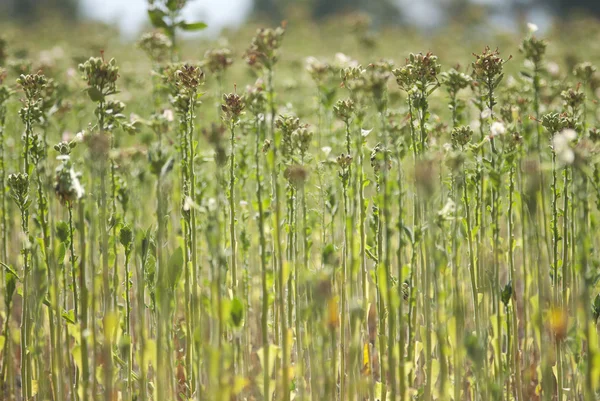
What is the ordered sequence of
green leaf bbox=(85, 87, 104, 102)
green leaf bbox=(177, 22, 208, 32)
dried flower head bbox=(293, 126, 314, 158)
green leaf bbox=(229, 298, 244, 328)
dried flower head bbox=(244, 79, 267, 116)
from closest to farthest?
green leaf bbox=(229, 298, 244, 328)
green leaf bbox=(85, 87, 104, 102)
dried flower head bbox=(244, 79, 267, 116)
dried flower head bbox=(293, 126, 314, 158)
green leaf bbox=(177, 22, 208, 32)

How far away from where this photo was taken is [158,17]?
1.95m

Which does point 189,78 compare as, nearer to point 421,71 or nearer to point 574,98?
point 421,71

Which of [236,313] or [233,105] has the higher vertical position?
[233,105]

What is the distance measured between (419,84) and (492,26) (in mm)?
8699

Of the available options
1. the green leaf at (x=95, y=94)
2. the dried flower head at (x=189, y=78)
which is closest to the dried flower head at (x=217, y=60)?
the dried flower head at (x=189, y=78)

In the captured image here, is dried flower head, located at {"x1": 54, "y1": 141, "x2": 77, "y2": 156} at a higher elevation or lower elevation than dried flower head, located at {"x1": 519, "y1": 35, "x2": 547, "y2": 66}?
lower

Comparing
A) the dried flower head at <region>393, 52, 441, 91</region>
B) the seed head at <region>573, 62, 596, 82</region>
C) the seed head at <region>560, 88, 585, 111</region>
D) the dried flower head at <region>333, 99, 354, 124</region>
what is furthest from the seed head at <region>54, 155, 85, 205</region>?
the seed head at <region>573, 62, 596, 82</region>

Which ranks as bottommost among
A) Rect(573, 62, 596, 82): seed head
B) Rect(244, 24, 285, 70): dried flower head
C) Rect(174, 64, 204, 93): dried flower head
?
Rect(244, 24, 285, 70): dried flower head

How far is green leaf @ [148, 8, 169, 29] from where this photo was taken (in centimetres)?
194

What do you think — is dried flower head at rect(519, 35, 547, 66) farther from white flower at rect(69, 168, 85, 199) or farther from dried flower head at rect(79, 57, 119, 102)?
white flower at rect(69, 168, 85, 199)

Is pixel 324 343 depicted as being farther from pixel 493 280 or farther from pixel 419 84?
pixel 419 84

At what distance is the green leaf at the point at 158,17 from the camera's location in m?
1.94

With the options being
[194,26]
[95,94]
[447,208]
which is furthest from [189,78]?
[447,208]

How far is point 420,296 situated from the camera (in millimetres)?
2281
